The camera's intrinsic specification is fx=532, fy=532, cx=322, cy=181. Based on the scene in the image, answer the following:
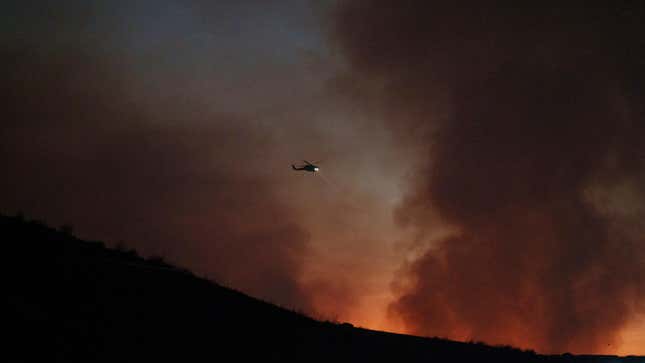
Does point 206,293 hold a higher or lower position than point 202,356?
higher

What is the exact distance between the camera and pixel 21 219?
23.9m

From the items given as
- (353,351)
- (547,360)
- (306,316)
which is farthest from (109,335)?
(547,360)

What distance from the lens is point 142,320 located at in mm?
17688

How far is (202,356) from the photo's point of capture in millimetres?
17156

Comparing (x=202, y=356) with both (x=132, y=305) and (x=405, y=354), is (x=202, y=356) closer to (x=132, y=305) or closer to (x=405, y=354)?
(x=132, y=305)

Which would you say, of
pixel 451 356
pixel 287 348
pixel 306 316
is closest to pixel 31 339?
pixel 287 348

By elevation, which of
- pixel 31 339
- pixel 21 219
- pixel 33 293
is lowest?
pixel 31 339

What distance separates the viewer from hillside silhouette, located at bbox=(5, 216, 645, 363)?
47.4ft

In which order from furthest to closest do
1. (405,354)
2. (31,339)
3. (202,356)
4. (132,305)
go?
(405,354) → (132,305) → (202,356) → (31,339)

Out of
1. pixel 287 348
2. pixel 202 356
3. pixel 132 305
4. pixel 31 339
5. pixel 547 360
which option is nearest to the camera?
pixel 31 339

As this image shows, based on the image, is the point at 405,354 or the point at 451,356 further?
the point at 451,356

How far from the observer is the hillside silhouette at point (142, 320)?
1446 centimetres

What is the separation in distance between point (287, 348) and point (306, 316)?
6127 millimetres

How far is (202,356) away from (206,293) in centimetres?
641
